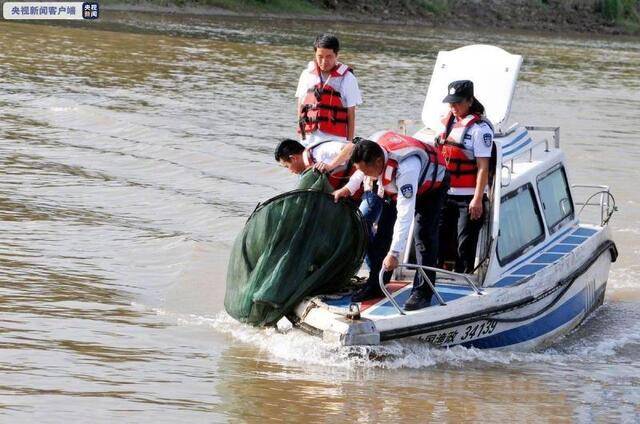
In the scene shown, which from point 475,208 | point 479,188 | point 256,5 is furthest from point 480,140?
point 256,5

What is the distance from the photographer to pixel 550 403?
9320 mm

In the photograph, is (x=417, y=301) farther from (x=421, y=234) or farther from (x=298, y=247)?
(x=298, y=247)

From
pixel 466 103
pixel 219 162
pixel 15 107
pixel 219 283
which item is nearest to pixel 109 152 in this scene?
pixel 219 162

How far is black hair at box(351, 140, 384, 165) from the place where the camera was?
9.27 meters

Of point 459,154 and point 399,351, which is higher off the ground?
point 459,154

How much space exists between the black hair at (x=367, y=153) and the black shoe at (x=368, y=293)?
3.62 ft

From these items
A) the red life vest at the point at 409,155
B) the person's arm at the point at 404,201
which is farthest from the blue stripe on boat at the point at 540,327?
the red life vest at the point at 409,155

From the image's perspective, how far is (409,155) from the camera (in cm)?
949

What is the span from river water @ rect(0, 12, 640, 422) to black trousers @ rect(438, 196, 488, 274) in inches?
31.1

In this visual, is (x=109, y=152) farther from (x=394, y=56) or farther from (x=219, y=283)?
(x=394, y=56)

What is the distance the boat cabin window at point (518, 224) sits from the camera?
10867 millimetres

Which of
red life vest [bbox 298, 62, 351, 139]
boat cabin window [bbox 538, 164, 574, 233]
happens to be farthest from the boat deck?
red life vest [bbox 298, 62, 351, 139]

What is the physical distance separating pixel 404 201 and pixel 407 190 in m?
0.09

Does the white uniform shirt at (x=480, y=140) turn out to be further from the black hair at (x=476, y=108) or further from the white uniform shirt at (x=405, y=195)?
the white uniform shirt at (x=405, y=195)
